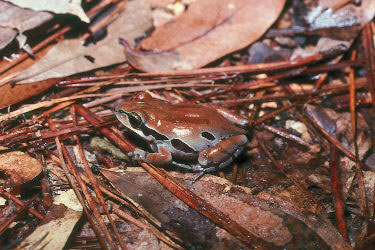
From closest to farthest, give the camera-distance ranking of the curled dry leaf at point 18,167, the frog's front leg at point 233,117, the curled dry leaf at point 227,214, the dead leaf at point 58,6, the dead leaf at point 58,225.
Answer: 1. the dead leaf at point 58,225
2. the curled dry leaf at point 227,214
3. the curled dry leaf at point 18,167
4. the frog's front leg at point 233,117
5. the dead leaf at point 58,6

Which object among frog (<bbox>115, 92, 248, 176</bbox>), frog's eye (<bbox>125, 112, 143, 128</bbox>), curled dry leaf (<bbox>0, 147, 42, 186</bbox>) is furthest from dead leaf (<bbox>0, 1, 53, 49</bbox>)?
frog's eye (<bbox>125, 112, 143, 128</bbox>)

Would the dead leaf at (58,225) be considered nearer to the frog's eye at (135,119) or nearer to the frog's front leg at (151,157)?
the frog's front leg at (151,157)

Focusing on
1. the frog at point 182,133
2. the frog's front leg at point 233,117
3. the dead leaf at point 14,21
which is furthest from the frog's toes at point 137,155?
the dead leaf at point 14,21

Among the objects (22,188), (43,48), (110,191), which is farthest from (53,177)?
(43,48)

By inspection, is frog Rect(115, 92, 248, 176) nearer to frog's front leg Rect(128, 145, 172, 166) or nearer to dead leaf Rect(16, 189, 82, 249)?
frog's front leg Rect(128, 145, 172, 166)

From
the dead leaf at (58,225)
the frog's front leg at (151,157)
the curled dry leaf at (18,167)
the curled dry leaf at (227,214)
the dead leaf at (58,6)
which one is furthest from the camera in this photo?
the dead leaf at (58,6)

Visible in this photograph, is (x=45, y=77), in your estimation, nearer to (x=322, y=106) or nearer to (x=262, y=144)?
(x=262, y=144)

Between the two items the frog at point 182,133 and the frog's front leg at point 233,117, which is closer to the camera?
the frog at point 182,133
